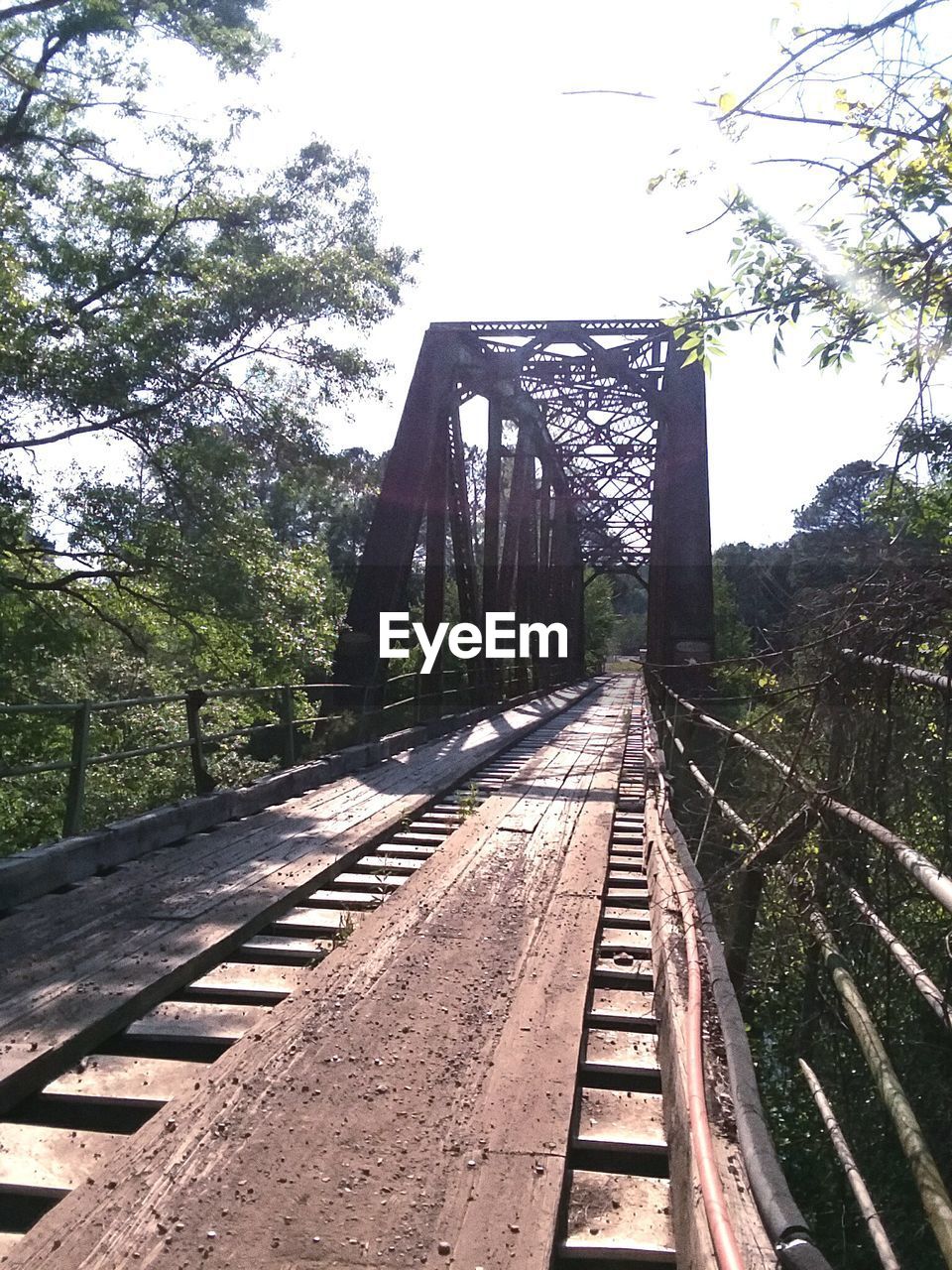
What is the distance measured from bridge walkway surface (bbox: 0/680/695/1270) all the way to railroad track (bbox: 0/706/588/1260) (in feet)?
0.10

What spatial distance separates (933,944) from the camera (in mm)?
2600

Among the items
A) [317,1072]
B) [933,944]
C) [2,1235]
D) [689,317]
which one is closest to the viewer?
[2,1235]

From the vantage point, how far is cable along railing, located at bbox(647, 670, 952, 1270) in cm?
167

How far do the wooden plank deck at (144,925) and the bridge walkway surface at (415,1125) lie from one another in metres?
0.17

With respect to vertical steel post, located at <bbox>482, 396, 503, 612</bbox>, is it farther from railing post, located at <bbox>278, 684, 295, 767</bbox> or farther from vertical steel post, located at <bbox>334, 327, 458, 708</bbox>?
railing post, located at <bbox>278, 684, 295, 767</bbox>

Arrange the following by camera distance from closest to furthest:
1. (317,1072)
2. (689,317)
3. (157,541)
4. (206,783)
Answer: (317,1072) → (689,317) → (206,783) → (157,541)

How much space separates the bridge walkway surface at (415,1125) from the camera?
6.68 feet

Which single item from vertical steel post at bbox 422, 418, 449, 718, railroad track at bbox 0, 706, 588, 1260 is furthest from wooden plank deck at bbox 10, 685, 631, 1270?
vertical steel post at bbox 422, 418, 449, 718

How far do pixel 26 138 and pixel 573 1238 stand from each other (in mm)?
13640

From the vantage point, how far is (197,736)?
657 cm

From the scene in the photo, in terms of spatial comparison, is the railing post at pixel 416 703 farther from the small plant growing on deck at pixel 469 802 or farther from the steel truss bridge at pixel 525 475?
the small plant growing on deck at pixel 469 802

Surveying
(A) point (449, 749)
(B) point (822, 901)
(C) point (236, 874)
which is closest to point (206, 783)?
(C) point (236, 874)

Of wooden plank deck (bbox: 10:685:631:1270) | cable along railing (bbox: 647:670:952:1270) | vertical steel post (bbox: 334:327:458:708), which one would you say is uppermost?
vertical steel post (bbox: 334:327:458:708)

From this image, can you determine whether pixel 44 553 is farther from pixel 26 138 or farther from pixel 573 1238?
pixel 573 1238
